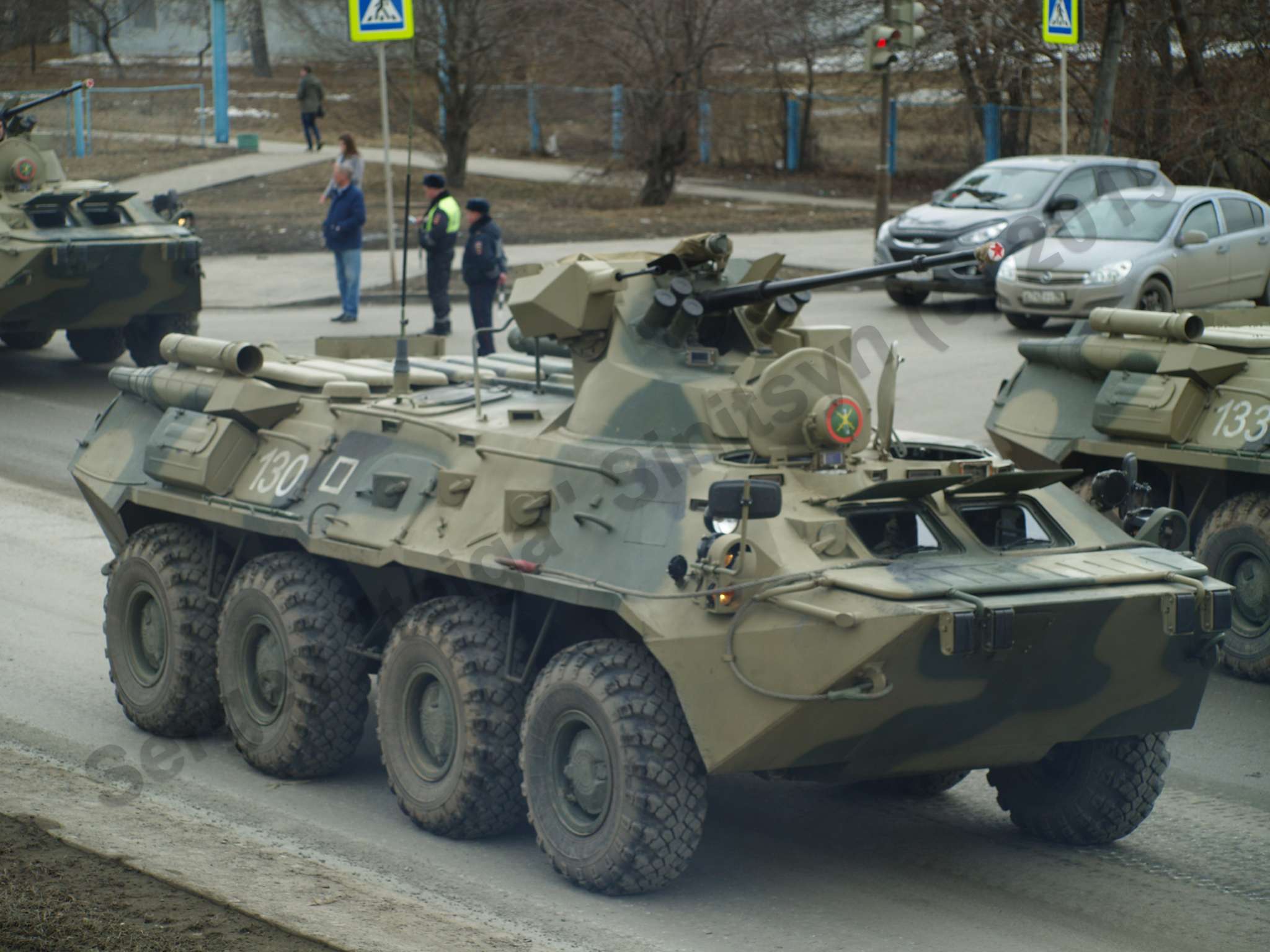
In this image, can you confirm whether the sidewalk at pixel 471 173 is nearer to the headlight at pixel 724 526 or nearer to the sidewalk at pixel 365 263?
the sidewalk at pixel 365 263

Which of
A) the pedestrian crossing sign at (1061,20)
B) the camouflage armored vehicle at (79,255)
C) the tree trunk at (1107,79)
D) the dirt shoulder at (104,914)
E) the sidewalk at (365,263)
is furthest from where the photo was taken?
the sidewalk at (365,263)

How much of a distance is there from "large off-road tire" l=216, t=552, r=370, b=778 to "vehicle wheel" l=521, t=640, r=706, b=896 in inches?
51.9

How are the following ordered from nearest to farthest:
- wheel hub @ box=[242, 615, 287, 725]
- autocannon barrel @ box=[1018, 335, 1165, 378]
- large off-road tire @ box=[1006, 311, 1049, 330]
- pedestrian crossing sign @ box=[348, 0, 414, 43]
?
wheel hub @ box=[242, 615, 287, 725]
autocannon barrel @ box=[1018, 335, 1165, 378]
pedestrian crossing sign @ box=[348, 0, 414, 43]
large off-road tire @ box=[1006, 311, 1049, 330]

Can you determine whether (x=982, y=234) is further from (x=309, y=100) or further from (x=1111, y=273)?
(x=309, y=100)

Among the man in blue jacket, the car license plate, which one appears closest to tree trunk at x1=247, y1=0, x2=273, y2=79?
the man in blue jacket

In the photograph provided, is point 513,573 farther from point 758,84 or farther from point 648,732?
point 758,84

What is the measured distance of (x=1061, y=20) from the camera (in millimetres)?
18547

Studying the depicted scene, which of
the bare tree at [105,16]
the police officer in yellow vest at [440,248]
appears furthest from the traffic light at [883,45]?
the bare tree at [105,16]

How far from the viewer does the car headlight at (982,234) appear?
20.2 meters

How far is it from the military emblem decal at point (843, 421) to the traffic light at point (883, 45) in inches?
546

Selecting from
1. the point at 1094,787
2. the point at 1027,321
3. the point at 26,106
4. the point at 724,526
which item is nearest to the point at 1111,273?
the point at 1027,321

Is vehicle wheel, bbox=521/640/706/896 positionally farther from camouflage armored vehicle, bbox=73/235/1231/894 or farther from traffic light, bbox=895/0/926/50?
traffic light, bbox=895/0/926/50

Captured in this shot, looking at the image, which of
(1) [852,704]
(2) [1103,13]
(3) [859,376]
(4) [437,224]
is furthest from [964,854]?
(2) [1103,13]

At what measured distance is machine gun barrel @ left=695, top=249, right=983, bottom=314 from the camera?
23.5 feet
